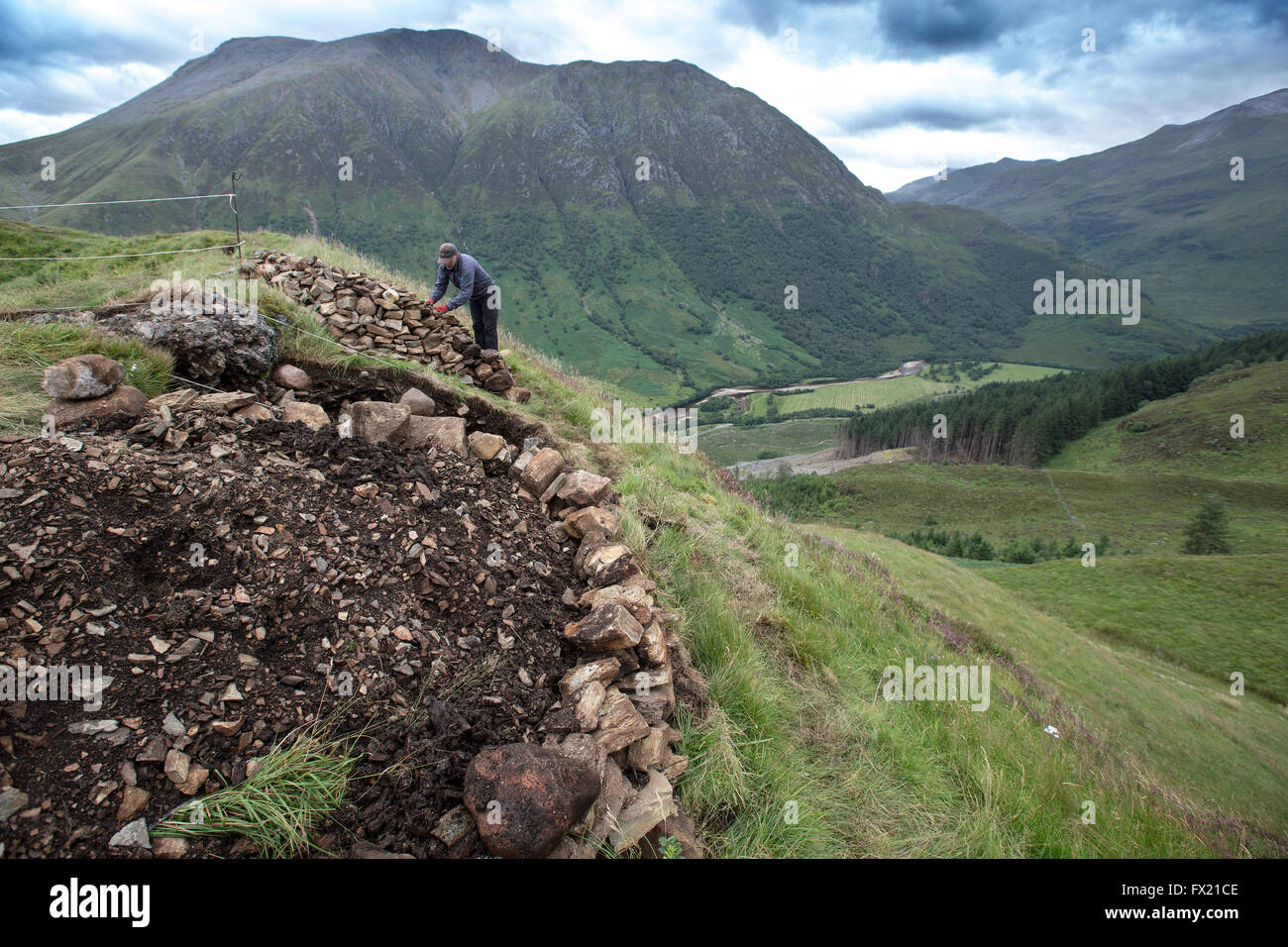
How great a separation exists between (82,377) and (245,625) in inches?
124

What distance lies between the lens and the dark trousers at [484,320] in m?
10.6

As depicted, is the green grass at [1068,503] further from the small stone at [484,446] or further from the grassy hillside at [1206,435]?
the small stone at [484,446]

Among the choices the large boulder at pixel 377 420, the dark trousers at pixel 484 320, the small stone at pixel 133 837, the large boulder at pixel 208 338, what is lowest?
the small stone at pixel 133 837

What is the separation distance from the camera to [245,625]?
3725 mm

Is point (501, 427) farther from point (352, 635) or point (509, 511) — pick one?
point (352, 635)

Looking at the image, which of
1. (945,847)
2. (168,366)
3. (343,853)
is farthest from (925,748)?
(168,366)

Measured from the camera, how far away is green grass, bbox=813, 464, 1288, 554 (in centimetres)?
6253

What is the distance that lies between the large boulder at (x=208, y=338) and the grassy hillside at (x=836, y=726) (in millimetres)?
491

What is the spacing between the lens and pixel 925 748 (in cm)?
595

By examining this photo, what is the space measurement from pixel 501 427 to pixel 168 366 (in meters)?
3.51

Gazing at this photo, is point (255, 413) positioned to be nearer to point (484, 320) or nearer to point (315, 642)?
point (315, 642)

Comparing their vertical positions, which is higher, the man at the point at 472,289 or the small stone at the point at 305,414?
the man at the point at 472,289

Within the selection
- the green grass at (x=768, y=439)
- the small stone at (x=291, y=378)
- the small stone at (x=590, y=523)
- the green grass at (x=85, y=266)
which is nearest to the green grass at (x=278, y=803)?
the small stone at (x=590, y=523)

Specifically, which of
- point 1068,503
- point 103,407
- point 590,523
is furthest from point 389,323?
point 1068,503
